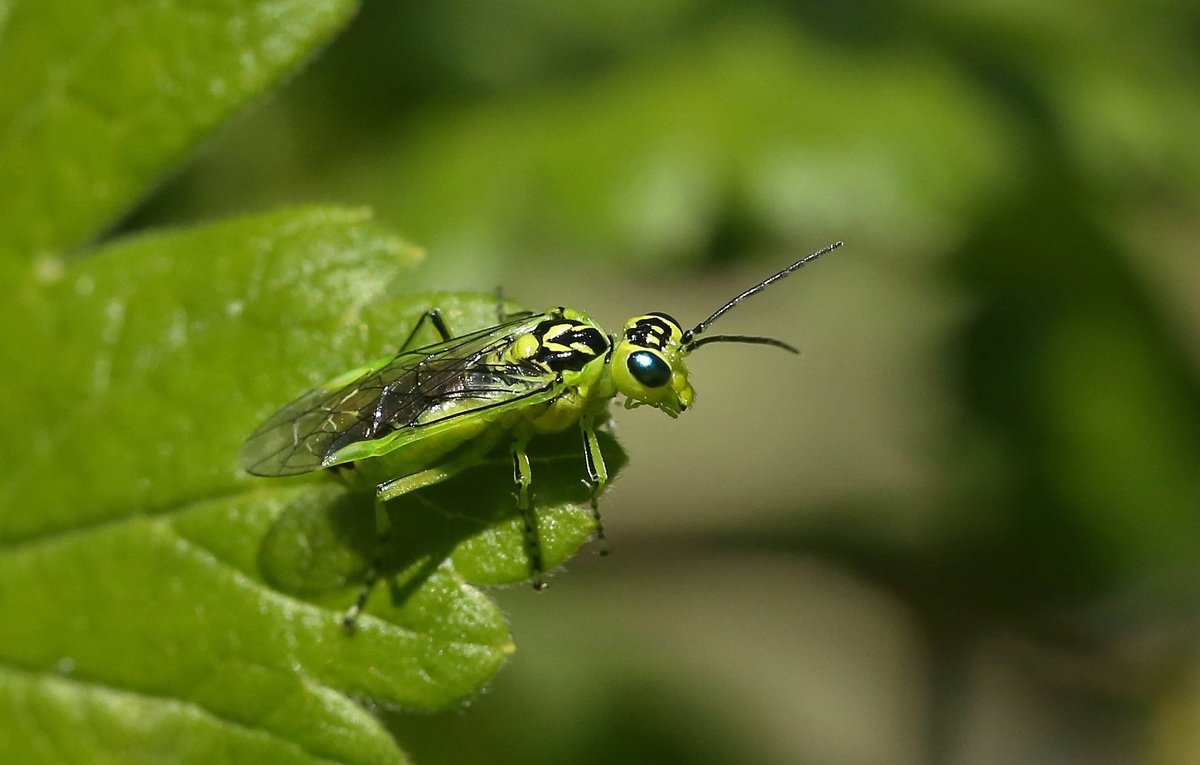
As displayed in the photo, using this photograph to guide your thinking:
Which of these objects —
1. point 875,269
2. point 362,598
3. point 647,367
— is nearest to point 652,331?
point 647,367

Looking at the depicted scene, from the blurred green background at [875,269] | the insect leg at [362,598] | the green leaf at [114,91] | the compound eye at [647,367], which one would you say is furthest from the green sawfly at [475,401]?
the blurred green background at [875,269]

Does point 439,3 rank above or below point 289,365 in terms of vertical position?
above

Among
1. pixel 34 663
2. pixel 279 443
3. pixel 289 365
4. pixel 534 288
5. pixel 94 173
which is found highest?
pixel 534 288

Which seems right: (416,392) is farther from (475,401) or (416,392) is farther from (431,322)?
(431,322)

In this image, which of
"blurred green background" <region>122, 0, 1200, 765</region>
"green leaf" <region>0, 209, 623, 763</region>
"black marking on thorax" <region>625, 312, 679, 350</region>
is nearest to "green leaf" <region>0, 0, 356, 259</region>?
"green leaf" <region>0, 209, 623, 763</region>

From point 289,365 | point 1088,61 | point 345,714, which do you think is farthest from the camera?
point 1088,61

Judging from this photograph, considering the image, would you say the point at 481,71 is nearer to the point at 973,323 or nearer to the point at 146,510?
the point at 973,323

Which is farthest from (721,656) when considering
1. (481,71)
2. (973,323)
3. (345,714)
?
(345,714)

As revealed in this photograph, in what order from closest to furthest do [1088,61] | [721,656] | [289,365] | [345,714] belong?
[345,714]
[289,365]
[1088,61]
[721,656]
